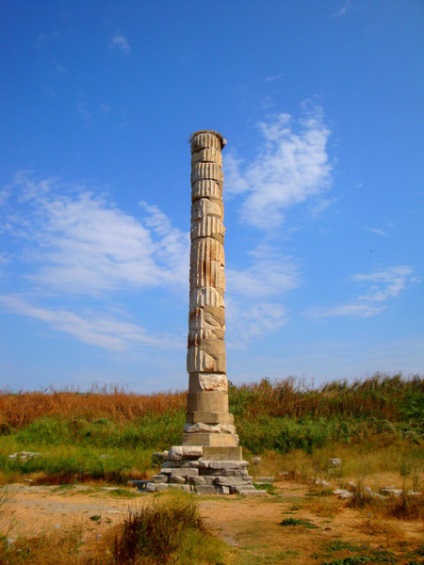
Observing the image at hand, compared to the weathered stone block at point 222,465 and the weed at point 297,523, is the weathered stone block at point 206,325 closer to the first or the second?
the weathered stone block at point 222,465

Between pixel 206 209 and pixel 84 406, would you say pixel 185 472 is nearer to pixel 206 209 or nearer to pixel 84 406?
pixel 206 209

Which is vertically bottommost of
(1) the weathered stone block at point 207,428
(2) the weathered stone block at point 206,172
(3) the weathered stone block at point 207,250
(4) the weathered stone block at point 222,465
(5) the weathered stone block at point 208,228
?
(4) the weathered stone block at point 222,465

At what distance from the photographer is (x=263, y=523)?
7.26 metres

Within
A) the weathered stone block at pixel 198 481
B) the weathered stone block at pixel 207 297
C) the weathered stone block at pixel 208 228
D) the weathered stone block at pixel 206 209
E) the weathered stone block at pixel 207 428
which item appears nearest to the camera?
the weathered stone block at pixel 198 481

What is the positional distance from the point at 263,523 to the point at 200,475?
3.64 m

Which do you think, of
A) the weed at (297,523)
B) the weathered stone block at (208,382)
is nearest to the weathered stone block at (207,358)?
the weathered stone block at (208,382)

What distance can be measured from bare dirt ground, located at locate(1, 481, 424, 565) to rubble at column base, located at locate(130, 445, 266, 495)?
0.54 meters

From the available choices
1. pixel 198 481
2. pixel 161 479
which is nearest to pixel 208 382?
pixel 198 481

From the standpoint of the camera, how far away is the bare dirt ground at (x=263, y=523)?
222 inches

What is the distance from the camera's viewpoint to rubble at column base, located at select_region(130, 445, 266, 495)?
1025cm

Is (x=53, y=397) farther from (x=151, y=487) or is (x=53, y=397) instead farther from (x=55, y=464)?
(x=151, y=487)

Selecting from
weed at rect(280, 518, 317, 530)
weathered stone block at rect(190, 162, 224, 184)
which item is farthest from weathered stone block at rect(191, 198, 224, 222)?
weed at rect(280, 518, 317, 530)

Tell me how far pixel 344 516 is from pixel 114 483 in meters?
5.90

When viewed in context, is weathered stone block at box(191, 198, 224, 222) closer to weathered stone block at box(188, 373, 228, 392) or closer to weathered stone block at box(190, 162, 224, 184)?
weathered stone block at box(190, 162, 224, 184)
